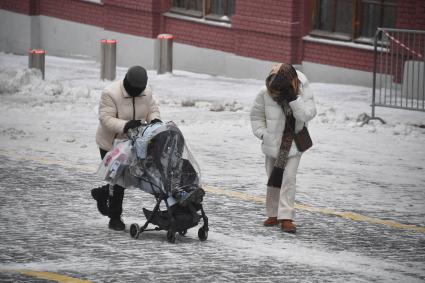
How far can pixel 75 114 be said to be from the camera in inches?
739

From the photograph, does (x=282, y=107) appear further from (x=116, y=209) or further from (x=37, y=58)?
(x=37, y=58)

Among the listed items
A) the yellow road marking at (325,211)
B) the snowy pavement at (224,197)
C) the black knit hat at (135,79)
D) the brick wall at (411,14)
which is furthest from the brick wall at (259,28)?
the black knit hat at (135,79)

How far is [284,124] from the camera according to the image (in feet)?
36.5

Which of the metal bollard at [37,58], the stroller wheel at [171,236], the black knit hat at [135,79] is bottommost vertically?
the stroller wheel at [171,236]

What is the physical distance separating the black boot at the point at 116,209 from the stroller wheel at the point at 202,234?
2.62 ft

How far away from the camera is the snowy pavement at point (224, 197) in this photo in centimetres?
983

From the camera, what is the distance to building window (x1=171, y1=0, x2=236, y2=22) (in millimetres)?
23969

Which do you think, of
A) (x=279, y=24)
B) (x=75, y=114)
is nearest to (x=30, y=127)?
(x=75, y=114)

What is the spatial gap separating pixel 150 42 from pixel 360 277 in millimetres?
16352

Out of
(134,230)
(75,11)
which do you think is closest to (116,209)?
(134,230)

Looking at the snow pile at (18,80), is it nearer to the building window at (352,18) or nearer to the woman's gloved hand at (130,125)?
the building window at (352,18)

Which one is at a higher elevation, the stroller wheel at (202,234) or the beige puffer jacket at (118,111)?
the beige puffer jacket at (118,111)

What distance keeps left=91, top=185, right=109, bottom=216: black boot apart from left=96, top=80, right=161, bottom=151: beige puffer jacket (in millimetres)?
380

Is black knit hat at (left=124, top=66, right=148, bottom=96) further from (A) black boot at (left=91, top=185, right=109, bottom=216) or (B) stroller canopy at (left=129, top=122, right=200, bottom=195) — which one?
(A) black boot at (left=91, top=185, right=109, bottom=216)
